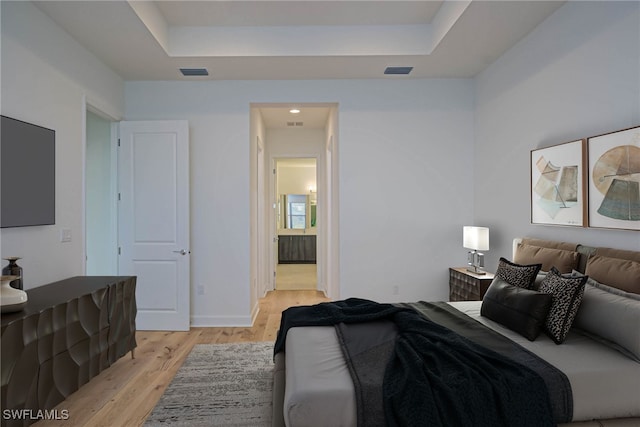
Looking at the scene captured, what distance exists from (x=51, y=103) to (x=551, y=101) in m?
4.02

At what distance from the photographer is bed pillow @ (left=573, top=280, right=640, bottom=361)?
186cm

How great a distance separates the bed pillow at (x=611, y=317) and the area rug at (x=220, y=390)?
6.47 ft

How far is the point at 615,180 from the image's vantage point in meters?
2.39

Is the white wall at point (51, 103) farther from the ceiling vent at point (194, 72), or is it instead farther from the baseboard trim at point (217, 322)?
the baseboard trim at point (217, 322)

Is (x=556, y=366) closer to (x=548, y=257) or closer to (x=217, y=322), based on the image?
(x=548, y=257)

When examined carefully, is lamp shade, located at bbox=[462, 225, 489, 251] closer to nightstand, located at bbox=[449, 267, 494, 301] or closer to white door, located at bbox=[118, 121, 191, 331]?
nightstand, located at bbox=[449, 267, 494, 301]

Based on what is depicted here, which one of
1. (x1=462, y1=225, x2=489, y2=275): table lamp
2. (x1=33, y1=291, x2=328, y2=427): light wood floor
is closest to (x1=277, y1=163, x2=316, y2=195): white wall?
(x1=33, y1=291, x2=328, y2=427): light wood floor

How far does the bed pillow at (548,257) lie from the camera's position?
2602 mm

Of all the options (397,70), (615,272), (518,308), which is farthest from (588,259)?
(397,70)

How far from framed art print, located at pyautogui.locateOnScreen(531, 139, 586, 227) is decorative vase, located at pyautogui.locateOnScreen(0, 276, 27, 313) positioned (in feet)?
12.0

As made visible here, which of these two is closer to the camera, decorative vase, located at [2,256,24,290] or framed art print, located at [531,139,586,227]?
decorative vase, located at [2,256,24,290]

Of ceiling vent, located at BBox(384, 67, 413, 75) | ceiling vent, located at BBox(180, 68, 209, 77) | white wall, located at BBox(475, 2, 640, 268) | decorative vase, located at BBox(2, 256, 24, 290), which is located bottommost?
decorative vase, located at BBox(2, 256, 24, 290)

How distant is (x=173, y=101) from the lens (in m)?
4.40

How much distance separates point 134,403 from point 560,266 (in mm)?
3126
